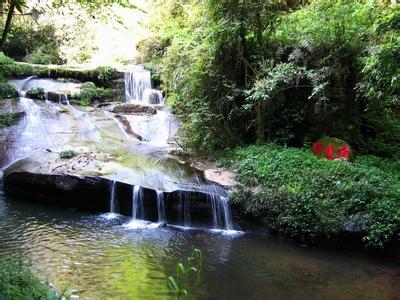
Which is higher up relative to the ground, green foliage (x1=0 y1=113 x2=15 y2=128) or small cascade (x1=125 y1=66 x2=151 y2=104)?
small cascade (x1=125 y1=66 x2=151 y2=104)

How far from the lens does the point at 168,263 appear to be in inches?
272

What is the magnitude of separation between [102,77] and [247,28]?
317 inches

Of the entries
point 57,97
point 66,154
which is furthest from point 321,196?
point 57,97

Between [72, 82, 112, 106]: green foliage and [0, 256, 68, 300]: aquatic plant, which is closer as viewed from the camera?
[0, 256, 68, 300]: aquatic plant

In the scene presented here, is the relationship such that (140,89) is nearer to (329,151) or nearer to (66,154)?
(66,154)

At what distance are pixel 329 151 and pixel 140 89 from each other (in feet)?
31.2

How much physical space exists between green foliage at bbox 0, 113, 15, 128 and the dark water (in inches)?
193

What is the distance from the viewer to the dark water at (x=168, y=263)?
19.7 feet

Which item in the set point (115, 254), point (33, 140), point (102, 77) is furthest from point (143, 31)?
point (115, 254)

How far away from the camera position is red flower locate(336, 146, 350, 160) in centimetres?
979

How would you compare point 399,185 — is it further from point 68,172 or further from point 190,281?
point 68,172

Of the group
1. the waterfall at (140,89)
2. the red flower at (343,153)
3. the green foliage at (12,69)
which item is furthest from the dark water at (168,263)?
the green foliage at (12,69)

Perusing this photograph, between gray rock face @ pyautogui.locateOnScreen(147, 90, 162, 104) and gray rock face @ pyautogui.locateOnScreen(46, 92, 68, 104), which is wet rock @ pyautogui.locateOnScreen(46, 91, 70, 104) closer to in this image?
gray rock face @ pyautogui.locateOnScreen(46, 92, 68, 104)

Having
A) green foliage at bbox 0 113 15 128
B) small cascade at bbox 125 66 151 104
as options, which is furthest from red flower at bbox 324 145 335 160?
green foliage at bbox 0 113 15 128
